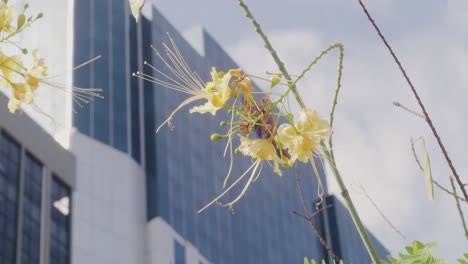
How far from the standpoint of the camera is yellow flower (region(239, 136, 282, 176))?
4.81 feet

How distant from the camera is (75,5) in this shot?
120 feet

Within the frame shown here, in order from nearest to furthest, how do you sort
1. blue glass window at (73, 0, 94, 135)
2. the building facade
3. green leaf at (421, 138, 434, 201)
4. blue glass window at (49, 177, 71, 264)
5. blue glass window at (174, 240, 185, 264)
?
green leaf at (421, 138, 434, 201) → blue glass window at (49, 177, 71, 264) → the building facade → blue glass window at (73, 0, 94, 135) → blue glass window at (174, 240, 185, 264)

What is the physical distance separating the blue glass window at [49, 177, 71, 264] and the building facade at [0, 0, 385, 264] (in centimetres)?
4

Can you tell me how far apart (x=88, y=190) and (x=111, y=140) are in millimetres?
2237

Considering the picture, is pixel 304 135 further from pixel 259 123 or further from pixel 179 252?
pixel 179 252

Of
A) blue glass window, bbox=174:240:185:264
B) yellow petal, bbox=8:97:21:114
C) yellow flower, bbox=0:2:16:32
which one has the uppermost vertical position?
blue glass window, bbox=174:240:185:264

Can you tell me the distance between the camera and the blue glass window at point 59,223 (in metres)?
30.7

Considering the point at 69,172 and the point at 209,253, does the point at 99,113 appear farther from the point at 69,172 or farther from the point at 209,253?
the point at 209,253

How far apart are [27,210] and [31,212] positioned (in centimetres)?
16

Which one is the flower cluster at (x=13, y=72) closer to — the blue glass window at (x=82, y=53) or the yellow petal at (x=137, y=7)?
the yellow petal at (x=137, y=7)

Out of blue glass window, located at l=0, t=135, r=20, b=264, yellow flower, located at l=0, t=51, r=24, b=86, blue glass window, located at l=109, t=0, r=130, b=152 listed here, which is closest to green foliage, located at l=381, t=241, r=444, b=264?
yellow flower, located at l=0, t=51, r=24, b=86

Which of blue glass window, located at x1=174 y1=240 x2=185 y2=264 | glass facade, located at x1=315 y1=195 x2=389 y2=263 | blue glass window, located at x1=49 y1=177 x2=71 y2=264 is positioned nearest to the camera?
blue glass window, located at x1=49 y1=177 x2=71 y2=264

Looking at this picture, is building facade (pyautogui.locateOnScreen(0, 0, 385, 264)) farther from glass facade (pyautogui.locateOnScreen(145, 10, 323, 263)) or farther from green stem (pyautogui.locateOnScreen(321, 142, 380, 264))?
green stem (pyautogui.locateOnScreen(321, 142, 380, 264))

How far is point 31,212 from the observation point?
30.3 meters
